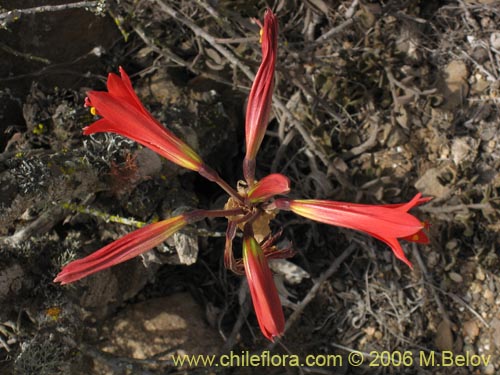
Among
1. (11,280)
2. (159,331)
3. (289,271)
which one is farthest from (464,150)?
(11,280)

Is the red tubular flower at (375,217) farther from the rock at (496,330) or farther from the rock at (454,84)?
the rock at (454,84)

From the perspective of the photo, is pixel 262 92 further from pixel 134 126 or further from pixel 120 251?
pixel 120 251

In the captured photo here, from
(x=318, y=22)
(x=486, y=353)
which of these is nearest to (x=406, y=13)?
(x=318, y=22)

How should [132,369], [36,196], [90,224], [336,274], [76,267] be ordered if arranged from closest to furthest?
1. [76,267]
2. [36,196]
3. [132,369]
4. [90,224]
5. [336,274]

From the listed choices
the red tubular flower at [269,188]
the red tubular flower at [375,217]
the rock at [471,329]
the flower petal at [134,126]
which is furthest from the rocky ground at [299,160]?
the red tubular flower at [375,217]

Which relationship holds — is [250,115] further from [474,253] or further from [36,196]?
[474,253]
